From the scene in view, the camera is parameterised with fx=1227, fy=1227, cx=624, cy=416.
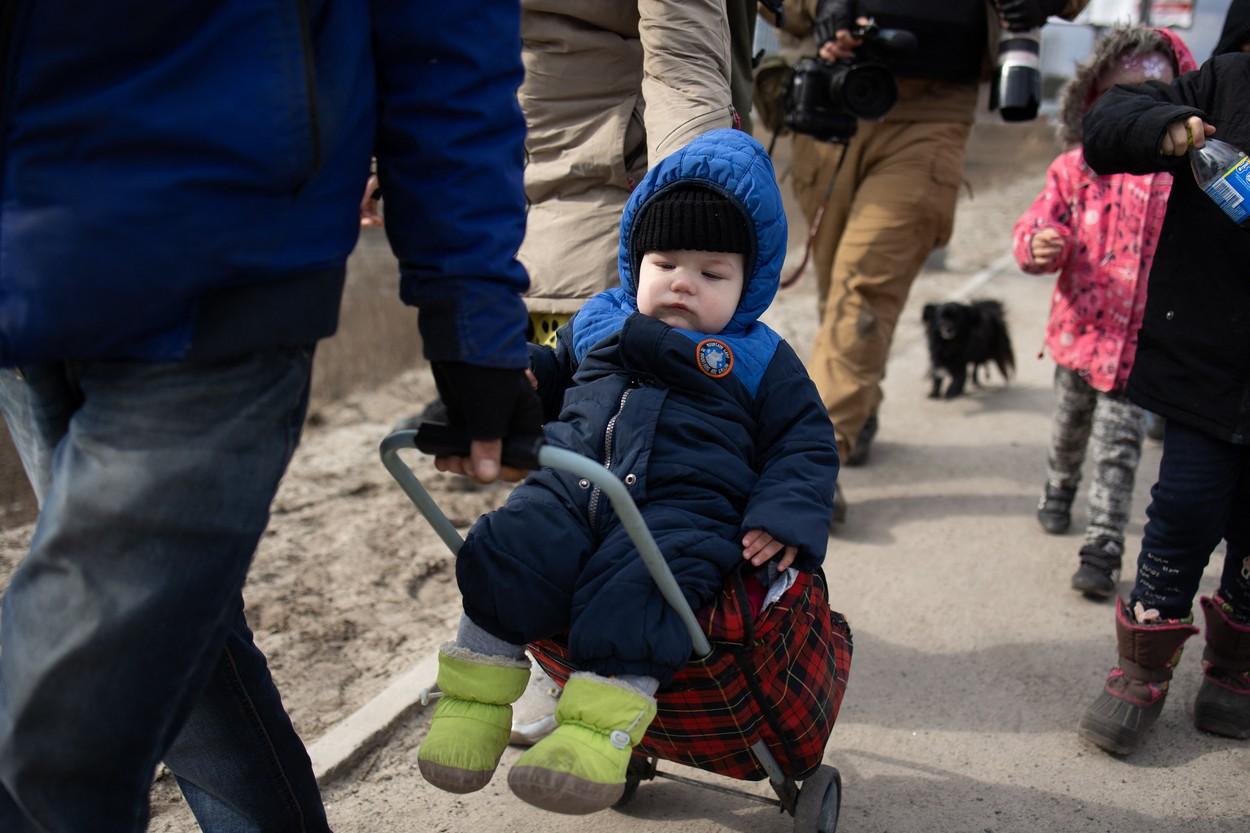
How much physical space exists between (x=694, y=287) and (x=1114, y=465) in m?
2.25

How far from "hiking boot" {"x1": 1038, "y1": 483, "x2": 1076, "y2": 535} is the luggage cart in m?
2.34

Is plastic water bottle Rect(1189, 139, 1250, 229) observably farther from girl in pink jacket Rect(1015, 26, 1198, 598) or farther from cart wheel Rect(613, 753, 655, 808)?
cart wheel Rect(613, 753, 655, 808)

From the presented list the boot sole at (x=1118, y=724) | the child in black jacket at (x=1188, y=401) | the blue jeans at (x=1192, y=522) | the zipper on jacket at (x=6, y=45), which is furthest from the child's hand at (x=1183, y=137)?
the zipper on jacket at (x=6, y=45)

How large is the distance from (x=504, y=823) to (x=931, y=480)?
116 inches

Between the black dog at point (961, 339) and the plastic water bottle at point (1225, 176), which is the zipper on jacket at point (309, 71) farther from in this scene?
the black dog at point (961, 339)

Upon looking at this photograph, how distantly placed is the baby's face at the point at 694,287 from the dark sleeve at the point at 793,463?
0.16 meters

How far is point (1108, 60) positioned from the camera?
4.10m

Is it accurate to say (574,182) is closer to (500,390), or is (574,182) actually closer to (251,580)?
(500,390)

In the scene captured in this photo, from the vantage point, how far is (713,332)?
101 inches

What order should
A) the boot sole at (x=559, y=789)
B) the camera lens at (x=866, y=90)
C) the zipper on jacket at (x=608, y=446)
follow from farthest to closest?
the camera lens at (x=866, y=90)
the zipper on jacket at (x=608, y=446)
the boot sole at (x=559, y=789)

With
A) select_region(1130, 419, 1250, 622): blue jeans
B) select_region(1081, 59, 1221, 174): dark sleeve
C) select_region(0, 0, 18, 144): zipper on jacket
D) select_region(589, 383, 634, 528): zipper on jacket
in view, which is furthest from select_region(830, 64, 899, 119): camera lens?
select_region(0, 0, 18, 144): zipper on jacket

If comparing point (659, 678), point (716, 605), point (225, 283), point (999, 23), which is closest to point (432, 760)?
point (659, 678)

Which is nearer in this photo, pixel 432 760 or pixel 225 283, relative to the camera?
pixel 225 283

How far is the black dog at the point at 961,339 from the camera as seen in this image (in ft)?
20.3
